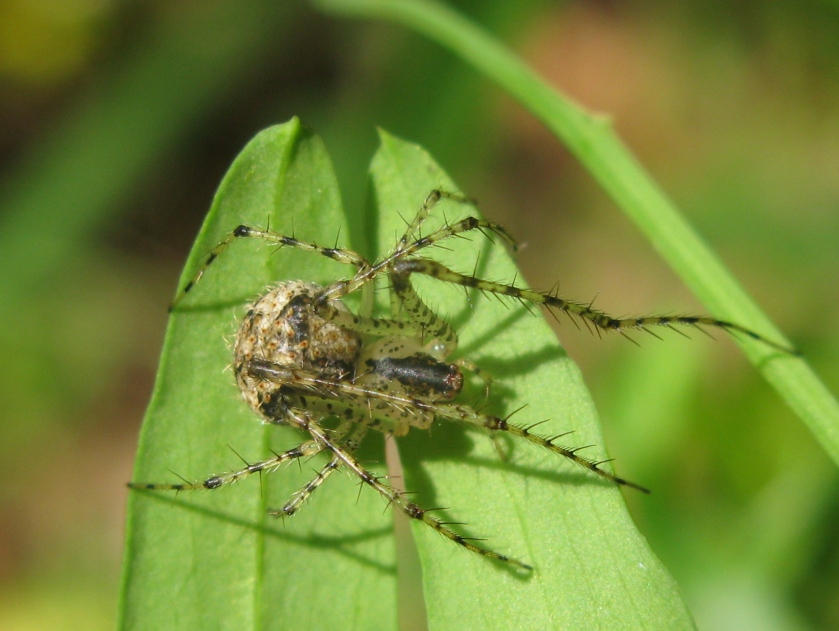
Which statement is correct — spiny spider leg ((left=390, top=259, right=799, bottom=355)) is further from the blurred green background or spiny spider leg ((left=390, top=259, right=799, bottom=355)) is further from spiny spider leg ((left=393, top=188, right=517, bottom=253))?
the blurred green background

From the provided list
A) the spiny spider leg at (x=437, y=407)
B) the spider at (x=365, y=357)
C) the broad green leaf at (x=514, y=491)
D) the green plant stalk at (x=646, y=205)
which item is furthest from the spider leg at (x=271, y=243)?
the green plant stalk at (x=646, y=205)

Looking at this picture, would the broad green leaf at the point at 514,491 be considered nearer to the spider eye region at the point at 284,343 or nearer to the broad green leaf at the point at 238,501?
the broad green leaf at the point at 238,501

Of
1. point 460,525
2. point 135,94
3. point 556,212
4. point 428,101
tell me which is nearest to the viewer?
point 460,525

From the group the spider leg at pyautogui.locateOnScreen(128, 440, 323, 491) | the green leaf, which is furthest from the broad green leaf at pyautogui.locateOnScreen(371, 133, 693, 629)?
the spider leg at pyautogui.locateOnScreen(128, 440, 323, 491)

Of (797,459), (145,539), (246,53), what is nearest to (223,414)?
(145,539)

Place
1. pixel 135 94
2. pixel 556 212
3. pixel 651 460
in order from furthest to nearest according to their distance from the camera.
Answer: pixel 556 212
pixel 135 94
pixel 651 460

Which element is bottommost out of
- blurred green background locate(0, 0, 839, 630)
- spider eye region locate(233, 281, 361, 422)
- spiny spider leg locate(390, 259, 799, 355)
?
spiny spider leg locate(390, 259, 799, 355)

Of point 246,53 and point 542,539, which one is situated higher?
point 246,53

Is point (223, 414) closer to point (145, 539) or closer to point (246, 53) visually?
point (145, 539)
